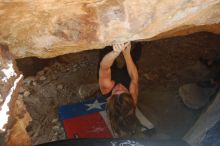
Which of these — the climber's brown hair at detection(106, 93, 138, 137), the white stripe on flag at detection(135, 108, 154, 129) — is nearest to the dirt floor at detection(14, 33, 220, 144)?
the white stripe on flag at detection(135, 108, 154, 129)

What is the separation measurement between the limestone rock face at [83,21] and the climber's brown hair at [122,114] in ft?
4.74

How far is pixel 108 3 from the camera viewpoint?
2.46 meters

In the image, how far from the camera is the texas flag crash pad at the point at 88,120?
438 centimetres

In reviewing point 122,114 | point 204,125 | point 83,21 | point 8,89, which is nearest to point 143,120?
point 122,114

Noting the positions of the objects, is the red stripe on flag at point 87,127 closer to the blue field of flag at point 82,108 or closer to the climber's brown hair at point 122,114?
the blue field of flag at point 82,108

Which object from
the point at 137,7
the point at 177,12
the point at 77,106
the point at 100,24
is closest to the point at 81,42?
the point at 100,24

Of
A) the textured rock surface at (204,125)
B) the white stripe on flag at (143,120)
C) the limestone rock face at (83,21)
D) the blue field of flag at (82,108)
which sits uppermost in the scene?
the limestone rock face at (83,21)

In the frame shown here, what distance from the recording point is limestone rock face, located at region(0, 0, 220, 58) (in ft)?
7.99

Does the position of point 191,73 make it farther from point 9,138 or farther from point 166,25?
point 9,138

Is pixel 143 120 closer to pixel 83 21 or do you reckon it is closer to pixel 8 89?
pixel 83 21

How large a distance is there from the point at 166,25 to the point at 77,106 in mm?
2170

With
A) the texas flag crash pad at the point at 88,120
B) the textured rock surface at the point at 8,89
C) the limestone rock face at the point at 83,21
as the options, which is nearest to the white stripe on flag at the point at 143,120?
the texas flag crash pad at the point at 88,120

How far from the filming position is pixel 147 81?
16.8ft

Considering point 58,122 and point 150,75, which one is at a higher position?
point 150,75
